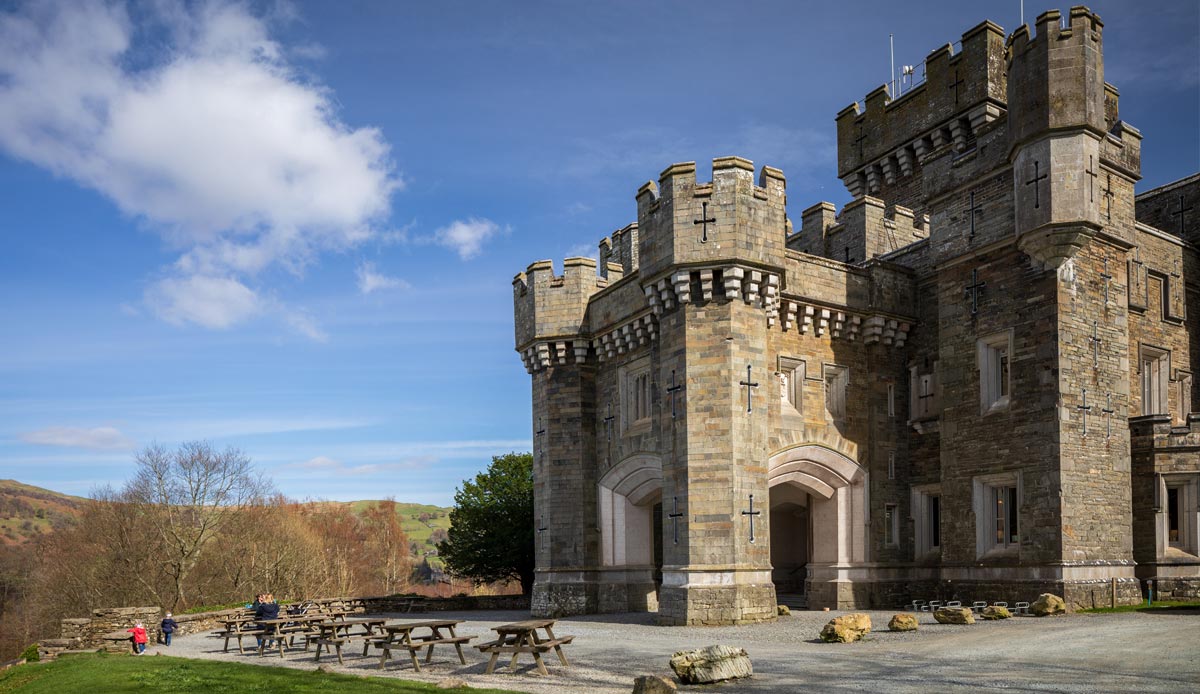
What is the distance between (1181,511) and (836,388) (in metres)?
7.97

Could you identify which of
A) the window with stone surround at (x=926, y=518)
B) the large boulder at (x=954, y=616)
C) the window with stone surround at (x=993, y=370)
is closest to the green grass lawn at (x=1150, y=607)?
the large boulder at (x=954, y=616)

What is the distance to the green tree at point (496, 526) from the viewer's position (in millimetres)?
35844

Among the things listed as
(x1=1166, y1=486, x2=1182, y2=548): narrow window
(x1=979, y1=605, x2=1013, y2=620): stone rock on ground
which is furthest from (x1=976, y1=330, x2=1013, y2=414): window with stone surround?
(x1=979, y1=605, x2=1013, y2=620): stone rock on ground

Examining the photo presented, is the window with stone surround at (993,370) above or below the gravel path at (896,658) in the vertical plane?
above

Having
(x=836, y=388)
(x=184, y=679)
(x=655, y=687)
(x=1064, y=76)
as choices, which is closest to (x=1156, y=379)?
(x=836, y=388)

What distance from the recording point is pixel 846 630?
15820 mm

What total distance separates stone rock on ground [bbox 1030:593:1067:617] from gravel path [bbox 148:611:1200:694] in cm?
56

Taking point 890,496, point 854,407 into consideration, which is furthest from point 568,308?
point 890,496

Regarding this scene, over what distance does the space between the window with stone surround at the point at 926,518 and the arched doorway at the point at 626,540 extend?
21.5ft

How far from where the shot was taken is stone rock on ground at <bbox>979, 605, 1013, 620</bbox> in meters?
18.7

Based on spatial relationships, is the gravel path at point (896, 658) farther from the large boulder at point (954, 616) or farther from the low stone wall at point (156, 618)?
the low stone wall at point (156, 618)

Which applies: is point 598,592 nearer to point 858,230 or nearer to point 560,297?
point 560,297

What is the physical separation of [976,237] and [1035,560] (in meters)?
7.52

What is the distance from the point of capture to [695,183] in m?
21.4
